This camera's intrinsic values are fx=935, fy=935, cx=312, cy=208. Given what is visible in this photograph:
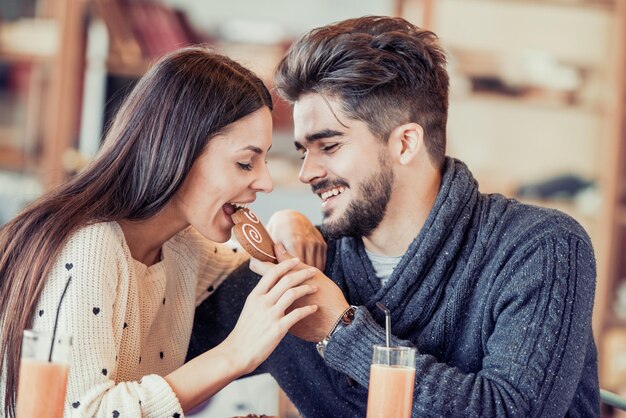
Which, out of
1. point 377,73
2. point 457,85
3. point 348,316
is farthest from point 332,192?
point 457,85

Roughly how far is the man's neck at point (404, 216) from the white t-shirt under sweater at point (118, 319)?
0.46m

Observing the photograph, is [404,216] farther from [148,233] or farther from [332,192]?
[148,233]

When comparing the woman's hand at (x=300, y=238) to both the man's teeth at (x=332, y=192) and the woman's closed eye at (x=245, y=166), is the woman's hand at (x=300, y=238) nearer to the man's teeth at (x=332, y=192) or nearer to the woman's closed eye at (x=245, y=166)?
the man's teeth at (x=332, y=192)

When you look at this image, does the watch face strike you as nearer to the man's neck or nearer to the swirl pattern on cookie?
the swirl pattern on cookie

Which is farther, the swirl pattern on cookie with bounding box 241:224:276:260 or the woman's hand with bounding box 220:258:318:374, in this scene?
the swirl pattern on cookie with bounding box 241:224:276:260

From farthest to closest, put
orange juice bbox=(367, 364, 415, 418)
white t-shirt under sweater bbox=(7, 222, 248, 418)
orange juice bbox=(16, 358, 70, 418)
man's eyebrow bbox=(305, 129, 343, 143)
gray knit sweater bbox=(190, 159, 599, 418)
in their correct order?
man's eyebrow bbox=(305, 129, 343, 143) < gray knit sweater bbox=(190, 159, 599, 418) < white t-shirt under sweater bbox=(7, 222, 248, 418) < orange juice bbox=(367, 364, 415, 418) < orange juice bbox=(16, 358, 70, 418)

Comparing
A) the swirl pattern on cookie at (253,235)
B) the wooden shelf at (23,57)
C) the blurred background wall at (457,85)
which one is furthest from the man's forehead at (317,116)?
the wooden shelf at (23,57)

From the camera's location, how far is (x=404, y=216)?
220 centimetres

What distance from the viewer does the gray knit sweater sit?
176 cm

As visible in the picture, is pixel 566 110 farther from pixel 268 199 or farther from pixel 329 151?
pixel 329 151

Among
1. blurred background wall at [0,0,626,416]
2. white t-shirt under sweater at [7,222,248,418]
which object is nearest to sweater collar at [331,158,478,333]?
white t-shirt under sweater at [7,222,248,418]

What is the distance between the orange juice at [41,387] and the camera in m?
1.35

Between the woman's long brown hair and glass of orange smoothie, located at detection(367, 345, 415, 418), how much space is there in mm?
603

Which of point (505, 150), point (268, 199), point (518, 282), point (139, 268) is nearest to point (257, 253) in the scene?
point (139, 268)
